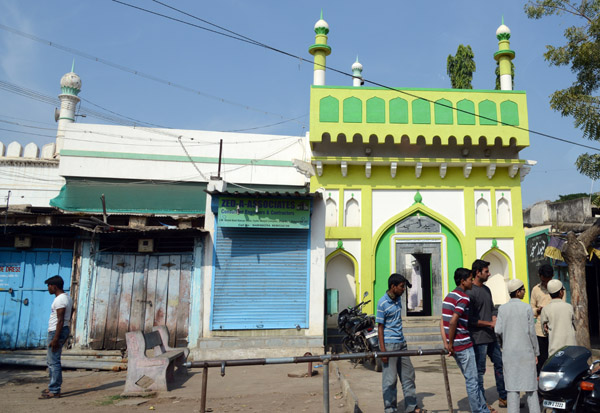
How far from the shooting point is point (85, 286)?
32.9 ft

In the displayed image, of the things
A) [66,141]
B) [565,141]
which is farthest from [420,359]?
[66,141]

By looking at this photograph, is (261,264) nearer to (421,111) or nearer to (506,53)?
(421,111)

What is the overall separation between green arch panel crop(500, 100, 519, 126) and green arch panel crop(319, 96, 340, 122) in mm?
5057

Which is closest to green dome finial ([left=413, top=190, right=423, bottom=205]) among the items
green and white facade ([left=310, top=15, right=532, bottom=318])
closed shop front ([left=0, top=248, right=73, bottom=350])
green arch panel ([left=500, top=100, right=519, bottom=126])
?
green and white facade ([left=310, top=15, right=532, bottom=318])

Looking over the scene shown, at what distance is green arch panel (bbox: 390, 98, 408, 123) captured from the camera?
44.0 feet

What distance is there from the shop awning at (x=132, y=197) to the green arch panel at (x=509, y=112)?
32.3 feet

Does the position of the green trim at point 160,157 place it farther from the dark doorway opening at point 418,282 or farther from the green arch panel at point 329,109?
the dark doorway opening at point 418,282

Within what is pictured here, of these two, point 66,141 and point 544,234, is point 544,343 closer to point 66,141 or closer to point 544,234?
point 544,234

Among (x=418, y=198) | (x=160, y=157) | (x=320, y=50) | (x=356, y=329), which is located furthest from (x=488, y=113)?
(x=160, y=157)

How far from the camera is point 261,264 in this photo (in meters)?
10.2

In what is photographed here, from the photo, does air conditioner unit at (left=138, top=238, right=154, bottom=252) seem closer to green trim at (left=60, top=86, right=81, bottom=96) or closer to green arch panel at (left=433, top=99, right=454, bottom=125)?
green arch panel at (left=433, top=99, right=454, bottom=125)

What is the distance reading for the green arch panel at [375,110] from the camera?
13.4 metres

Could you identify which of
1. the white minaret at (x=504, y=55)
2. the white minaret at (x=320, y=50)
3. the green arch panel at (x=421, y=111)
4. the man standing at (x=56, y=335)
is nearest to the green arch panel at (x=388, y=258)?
the green arch panel at (x=421, y=111)

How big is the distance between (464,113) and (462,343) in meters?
10.2
